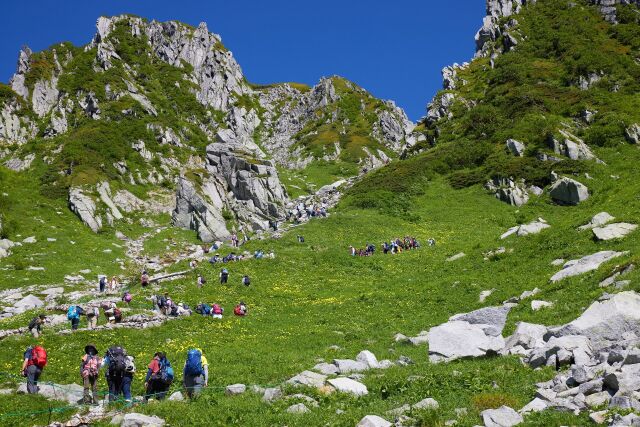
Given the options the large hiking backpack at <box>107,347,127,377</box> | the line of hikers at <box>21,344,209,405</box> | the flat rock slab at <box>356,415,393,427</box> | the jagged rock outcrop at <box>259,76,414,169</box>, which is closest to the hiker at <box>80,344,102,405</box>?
the line of hikers at <box>21,344,209,405</box>

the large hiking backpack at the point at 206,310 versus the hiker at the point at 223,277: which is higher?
the hiker at the point at 223,277

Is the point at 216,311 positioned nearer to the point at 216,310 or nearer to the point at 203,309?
the point at 216,310

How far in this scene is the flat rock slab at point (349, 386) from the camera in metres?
14.4

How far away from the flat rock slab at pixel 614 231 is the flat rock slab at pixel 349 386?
19.1 meters

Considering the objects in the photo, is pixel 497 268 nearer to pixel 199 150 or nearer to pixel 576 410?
pixel 576 410

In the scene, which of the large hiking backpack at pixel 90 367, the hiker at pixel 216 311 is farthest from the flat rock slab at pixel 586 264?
the large hiking backpack at pixel 90 367

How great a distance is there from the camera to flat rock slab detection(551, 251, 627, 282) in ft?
78.0

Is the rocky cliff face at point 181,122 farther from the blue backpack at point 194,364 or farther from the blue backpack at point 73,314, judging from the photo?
the blue backpack at point 194,364

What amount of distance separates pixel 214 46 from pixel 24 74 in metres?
54.9

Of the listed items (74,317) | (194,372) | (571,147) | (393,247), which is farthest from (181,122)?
(194,372)

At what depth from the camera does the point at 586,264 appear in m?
24.4

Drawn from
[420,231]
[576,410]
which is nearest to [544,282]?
[576,410]

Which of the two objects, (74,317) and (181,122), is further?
(181,122)

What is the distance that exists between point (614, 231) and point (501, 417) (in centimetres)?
2135
